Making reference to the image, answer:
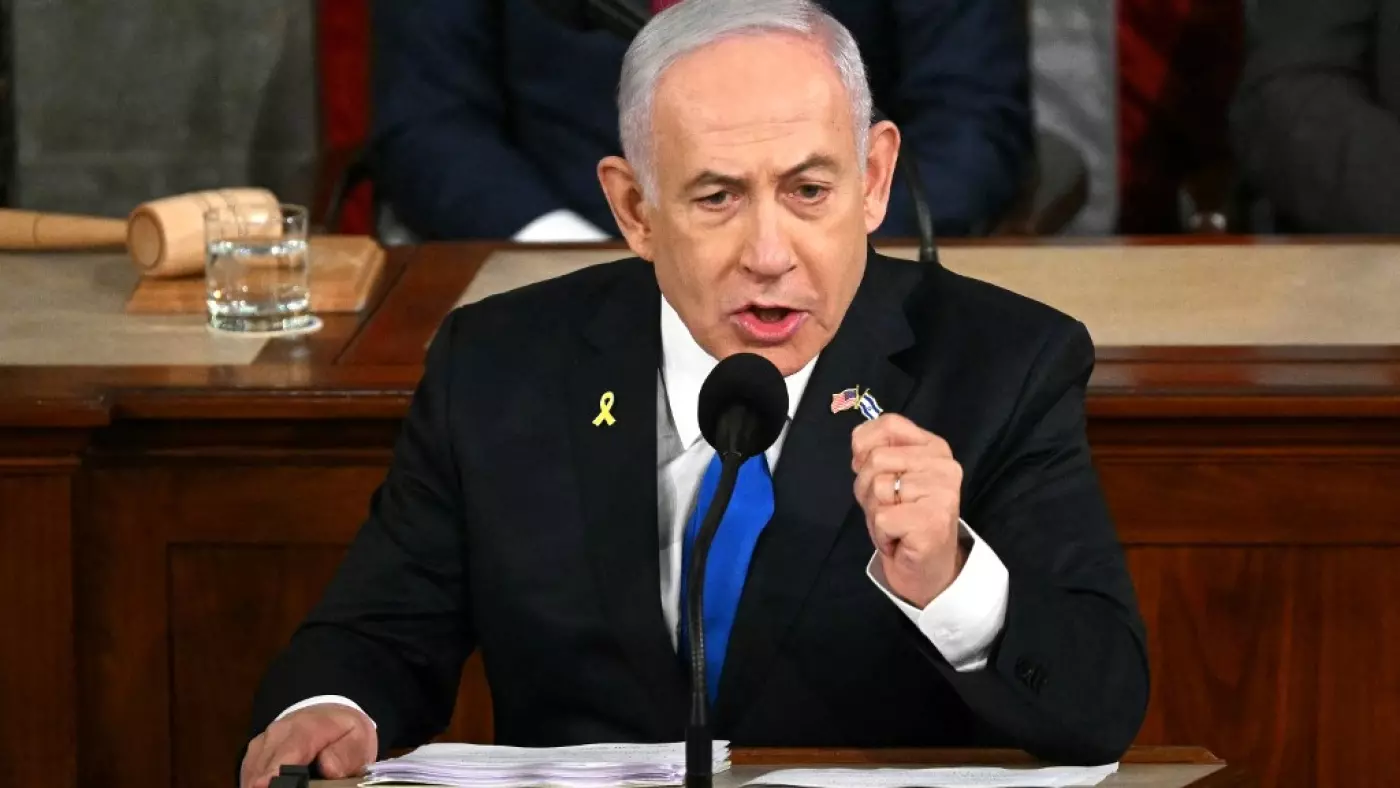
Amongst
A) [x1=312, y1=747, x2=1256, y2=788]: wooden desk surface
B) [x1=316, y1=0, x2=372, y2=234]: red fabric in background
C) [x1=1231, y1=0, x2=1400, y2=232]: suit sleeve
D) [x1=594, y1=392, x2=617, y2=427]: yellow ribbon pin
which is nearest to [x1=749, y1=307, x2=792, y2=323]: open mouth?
[x1=594, y1=392, x2=617, y2=427]: yellow ribbon pin

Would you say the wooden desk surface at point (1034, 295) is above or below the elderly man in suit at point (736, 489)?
above

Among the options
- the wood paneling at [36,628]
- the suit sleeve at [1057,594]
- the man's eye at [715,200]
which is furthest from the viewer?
the wood paneling at [36,628]

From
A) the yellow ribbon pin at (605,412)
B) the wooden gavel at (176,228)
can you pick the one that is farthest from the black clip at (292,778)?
the wooden gavel at (176,228)

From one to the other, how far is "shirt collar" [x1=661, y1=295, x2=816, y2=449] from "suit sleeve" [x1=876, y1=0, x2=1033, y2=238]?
1.67 m

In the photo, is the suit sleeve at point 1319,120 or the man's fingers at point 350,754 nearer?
the man's fingers at point 350,754

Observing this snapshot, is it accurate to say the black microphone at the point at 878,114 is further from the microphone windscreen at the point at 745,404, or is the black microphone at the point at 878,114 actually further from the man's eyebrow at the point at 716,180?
the microphone windscreen at the point at 745,404

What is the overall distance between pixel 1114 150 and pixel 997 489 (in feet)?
8.40

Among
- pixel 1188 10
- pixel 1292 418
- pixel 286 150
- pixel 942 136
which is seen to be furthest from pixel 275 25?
pixel 1292 418

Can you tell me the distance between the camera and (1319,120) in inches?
142

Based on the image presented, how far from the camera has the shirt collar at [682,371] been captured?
1.76m

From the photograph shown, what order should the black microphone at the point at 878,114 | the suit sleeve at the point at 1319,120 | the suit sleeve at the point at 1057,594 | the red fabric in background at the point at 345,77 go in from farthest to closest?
the red fabric in background at the point at 345,77 < the suit sleeve at the point at 1319,120 < the black microphone at the point at 878,114 < the suit sleeve at the point at 1057,594

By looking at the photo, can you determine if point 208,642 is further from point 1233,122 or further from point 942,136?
point 1233,122

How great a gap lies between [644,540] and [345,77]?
256 cm

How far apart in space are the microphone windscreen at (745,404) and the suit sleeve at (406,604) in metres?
0.52
